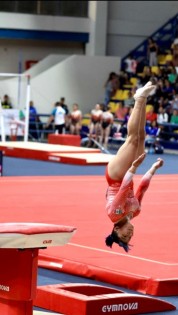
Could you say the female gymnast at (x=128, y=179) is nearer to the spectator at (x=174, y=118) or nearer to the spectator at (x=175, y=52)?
the spectator at (x=174, y=118)

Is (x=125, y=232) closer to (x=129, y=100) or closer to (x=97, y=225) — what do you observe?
(x=97, y=225)

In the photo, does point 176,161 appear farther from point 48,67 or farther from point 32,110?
point 48,67

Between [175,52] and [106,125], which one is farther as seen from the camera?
[175,52]

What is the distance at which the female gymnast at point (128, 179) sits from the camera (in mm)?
6980

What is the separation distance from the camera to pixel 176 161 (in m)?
19.9

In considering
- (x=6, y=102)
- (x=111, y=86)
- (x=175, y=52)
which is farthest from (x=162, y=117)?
(x=6, y=102)

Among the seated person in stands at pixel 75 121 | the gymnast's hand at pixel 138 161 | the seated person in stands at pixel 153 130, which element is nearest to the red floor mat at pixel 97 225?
the gymnast's hand at pixel 138 161

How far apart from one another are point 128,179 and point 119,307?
1.11 metres

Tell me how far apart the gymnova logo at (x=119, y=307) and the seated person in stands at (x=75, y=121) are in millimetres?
17458

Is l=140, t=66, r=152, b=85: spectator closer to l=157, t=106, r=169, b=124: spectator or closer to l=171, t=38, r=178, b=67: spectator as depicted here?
l=171, t=38, r=178, b=67: spectator

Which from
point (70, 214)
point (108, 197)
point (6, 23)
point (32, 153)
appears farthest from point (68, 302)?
point (6, 23)

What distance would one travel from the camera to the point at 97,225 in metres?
9.84

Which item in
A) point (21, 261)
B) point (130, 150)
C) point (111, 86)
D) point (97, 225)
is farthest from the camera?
point (111, 86)

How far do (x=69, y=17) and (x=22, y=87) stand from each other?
9.56 ft
